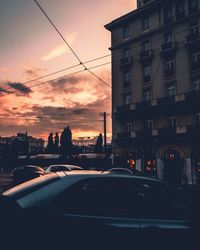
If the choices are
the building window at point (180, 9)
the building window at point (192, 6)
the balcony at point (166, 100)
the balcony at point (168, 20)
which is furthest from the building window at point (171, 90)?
the building window at point (192, 6)

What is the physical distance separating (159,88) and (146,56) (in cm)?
422

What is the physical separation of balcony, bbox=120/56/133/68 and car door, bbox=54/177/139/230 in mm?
33197

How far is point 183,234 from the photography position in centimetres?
346

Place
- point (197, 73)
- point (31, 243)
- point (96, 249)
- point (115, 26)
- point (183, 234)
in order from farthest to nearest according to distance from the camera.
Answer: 1. point (115, 26)
2. point (197, 73)
3. point (183, 234)
4. point (96, 249)
5. point (31, 243)

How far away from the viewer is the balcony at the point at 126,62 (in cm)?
3561

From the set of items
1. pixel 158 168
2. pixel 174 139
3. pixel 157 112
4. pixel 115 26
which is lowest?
pixel 158 168

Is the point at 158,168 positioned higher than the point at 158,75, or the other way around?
the point at 158,75

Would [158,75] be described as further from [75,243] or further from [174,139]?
[75,243]

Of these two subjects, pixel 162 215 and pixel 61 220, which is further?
pixel 162 215

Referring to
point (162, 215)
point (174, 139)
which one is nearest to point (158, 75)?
point (174, 139)

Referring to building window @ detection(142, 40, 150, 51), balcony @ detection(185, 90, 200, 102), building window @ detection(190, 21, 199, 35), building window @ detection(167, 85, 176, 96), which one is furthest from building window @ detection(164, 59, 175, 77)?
balcony @ detection(185, 90, 200, 102)

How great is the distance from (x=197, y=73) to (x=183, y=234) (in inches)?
1124

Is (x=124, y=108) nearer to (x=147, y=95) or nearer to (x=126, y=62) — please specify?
(x=147, y=95)

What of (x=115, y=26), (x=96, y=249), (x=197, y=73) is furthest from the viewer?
(x=115, y=26)
